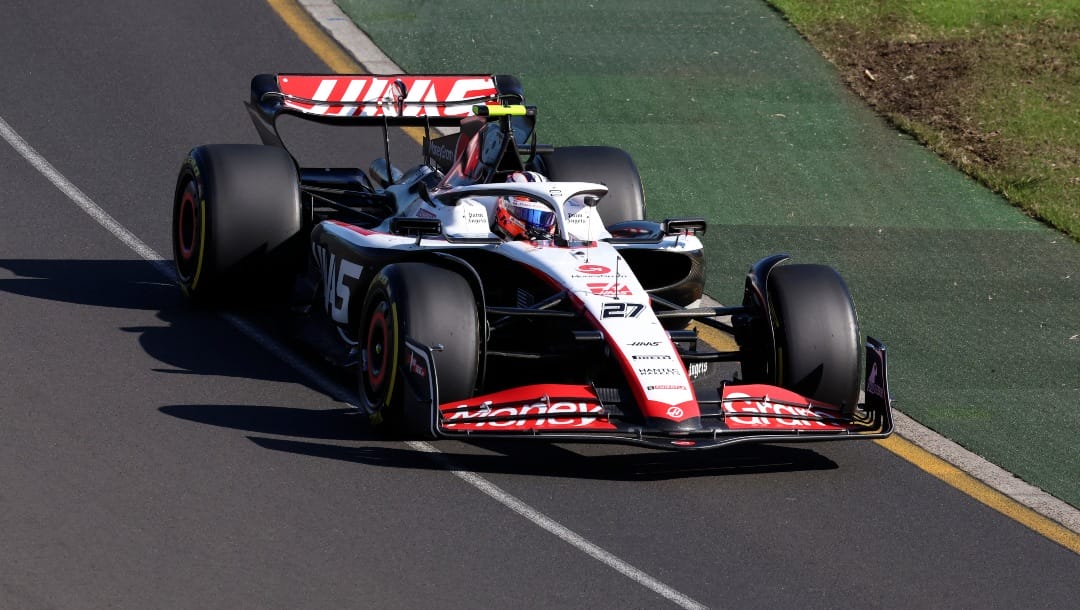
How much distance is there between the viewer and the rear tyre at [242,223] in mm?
10945

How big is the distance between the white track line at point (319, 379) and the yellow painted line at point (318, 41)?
3306 millimetres

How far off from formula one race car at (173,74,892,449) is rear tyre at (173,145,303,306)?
1 centimetres

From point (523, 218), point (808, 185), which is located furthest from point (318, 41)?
point (523, 218)

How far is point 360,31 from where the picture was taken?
17.8 meters

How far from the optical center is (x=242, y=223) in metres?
11.0

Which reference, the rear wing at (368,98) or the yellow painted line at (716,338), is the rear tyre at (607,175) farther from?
the yellow painted line at (716,338)

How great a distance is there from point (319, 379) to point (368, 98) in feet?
9.24

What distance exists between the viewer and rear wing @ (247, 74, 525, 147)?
12008 mm

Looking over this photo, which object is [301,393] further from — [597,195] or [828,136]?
[828,136]

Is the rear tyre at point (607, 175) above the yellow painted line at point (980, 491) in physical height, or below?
above

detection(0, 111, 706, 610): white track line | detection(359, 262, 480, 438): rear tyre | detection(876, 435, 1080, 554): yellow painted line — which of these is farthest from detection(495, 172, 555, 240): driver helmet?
detection(876, 435, 1080, 554): yellow painted line

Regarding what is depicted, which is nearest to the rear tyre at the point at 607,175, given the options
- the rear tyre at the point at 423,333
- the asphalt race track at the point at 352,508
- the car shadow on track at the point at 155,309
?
the car shadow on track at the point at 155,309

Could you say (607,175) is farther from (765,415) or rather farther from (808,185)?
(808,185)

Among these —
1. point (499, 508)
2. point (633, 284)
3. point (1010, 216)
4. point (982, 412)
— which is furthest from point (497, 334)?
point (1010, 216)
